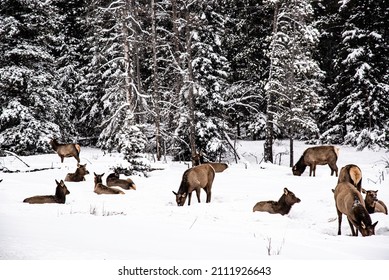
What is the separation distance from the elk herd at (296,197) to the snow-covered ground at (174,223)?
0.95 feet

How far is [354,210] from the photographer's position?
659cm

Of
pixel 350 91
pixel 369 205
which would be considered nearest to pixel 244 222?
pixel 369 205

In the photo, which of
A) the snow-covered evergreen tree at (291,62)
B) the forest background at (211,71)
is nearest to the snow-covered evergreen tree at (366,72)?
the forest background at (211,71)

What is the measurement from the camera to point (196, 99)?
20.7 m

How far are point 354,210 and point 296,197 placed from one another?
3.05 metres

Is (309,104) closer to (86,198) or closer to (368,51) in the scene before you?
(368,51)

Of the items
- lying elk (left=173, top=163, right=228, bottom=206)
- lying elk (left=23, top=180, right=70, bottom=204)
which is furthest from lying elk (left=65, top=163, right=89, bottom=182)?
lying elk (left=173, top=163, right=228, bottom=206)

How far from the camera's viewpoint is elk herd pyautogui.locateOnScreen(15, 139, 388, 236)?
6652 millimetres

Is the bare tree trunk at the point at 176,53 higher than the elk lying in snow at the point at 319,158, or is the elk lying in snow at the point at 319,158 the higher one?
the bare tree trunk at the point at 176,53

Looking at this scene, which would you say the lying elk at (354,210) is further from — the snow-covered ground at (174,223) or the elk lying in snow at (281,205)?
the elk lying in snow at (281,205)

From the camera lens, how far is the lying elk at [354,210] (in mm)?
6375

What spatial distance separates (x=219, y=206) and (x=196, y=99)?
38.5 ft

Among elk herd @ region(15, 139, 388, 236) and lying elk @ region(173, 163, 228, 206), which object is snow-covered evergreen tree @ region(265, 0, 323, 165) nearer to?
elk herd @ region(15, 139, 388, 236)

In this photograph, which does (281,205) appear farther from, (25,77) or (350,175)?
(25,77)
